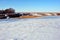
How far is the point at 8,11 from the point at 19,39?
19590mm

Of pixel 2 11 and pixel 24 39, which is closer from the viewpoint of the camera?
pixel 24 39

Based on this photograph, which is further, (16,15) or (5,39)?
(16,15)

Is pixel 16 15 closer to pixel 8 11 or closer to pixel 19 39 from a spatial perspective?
pixel 8 11

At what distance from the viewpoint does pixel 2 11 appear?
24031 mm

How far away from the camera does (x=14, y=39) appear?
463cm

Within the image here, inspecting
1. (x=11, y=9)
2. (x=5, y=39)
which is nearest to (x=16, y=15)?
(x=11, y=9)

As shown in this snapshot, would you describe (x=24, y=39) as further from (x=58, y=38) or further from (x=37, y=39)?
(x=58, y=38)

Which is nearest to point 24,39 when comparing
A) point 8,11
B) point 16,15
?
point 16,15

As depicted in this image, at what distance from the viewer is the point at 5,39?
465 cm

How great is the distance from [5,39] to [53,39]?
5.12 ft

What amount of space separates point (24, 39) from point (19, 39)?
161 millimetres

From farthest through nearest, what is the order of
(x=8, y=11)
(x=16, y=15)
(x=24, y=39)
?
(x=8, y=11), (x=16, y=15), (x=24, y=39)

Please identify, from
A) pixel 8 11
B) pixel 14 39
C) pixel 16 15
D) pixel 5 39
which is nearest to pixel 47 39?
pixel 14 39

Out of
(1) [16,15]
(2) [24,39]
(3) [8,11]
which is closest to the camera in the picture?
(2) [24,39]
